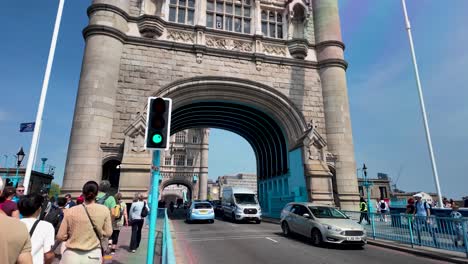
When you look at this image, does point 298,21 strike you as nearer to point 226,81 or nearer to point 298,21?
point 298,21

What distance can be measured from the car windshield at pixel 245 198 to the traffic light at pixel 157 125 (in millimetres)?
15344

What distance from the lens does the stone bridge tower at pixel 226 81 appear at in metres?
16.0

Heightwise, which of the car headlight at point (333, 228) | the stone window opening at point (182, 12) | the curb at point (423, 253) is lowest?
the curb at point (423, 253)

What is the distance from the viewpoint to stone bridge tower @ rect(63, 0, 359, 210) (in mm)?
16016

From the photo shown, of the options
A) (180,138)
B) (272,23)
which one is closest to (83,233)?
(272,23)

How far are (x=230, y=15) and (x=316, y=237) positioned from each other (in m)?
17.8

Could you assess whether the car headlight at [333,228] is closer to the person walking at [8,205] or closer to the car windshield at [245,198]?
the person walking at [8,205]

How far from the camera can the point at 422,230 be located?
9.51m

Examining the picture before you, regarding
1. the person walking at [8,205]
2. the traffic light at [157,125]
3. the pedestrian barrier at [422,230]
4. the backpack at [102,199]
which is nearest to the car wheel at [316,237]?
the pedestrian barrier at [422,230]

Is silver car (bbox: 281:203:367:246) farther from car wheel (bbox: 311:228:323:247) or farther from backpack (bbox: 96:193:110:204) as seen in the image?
backpack (bbox: 96:193:110:204)

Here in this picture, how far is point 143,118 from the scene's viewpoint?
54.1 feet

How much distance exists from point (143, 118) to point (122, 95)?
2410 millimetres

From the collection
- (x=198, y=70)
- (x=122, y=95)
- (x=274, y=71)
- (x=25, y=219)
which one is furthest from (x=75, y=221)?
(x=274, y=71)

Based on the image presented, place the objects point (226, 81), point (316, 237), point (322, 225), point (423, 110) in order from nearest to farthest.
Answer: point (322, 225)
point (316, 237)
point (423, 110)
point (226, 81)
